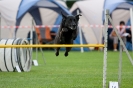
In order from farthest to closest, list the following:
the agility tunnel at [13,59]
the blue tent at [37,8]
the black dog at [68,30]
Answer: the blue tent at [37,8] < the agility tunnel at [13,59] < the black dog at [68,30]

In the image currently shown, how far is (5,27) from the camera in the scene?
24.0 metres

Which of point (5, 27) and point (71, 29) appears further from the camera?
point (5, 27)

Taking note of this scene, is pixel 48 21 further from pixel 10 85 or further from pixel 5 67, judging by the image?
pixel 10 85

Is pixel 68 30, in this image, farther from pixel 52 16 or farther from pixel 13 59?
pixel 52 16

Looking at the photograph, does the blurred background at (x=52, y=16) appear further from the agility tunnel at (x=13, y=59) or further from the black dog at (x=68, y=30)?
the black dog at (x=68, y=30)

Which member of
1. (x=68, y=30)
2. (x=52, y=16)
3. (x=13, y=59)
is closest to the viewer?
(x=68, y=30)

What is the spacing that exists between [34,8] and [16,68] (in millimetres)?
14553

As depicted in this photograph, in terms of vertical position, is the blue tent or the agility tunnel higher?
the blue tent

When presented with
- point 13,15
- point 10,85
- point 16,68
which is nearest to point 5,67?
point 16,68

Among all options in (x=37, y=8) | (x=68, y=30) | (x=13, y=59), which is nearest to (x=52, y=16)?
(x=37, y=8)

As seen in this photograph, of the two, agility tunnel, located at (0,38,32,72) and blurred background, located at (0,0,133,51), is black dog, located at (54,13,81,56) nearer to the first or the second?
agility tunnel, located at (0,38,32,72)

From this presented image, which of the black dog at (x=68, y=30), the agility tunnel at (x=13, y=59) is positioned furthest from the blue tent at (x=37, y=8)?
the black dog at (x=68, y=30)

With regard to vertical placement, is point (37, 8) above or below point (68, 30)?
below

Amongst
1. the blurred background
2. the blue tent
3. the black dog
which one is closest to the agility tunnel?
the black dog
